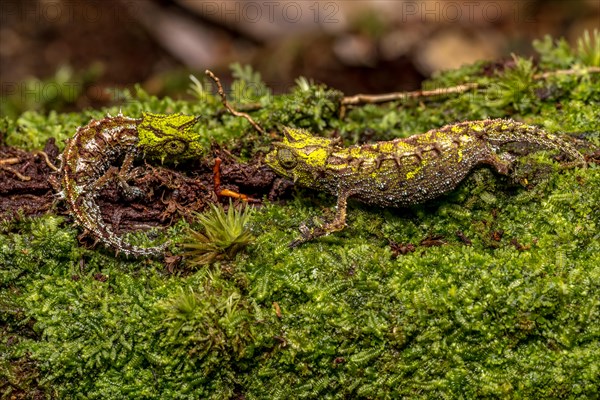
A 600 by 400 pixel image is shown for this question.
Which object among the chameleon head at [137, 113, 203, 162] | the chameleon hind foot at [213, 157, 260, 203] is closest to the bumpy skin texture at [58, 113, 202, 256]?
the chameleon head at [137, 113, 203, 162]

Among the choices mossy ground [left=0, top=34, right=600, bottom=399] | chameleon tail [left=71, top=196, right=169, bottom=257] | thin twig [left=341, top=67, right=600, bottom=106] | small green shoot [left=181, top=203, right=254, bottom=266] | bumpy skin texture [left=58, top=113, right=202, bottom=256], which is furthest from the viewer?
thin twig [left=341, top=67, right=600, bottom=106]

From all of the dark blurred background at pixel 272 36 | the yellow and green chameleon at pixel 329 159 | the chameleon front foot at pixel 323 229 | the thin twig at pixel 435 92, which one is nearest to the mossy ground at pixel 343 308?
the chameleon front foot at pixel 323 229

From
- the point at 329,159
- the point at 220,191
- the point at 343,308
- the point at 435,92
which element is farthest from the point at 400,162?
the point at 435,92

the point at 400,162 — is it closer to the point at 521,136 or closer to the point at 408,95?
the point at 521,136

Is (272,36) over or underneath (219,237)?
over

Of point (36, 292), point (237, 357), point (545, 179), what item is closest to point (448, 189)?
point (545, 179)

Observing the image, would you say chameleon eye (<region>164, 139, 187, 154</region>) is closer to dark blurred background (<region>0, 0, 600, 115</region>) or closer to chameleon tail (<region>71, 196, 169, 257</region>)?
chameleon tail (<region>71, 196, 169, 257</region>)
